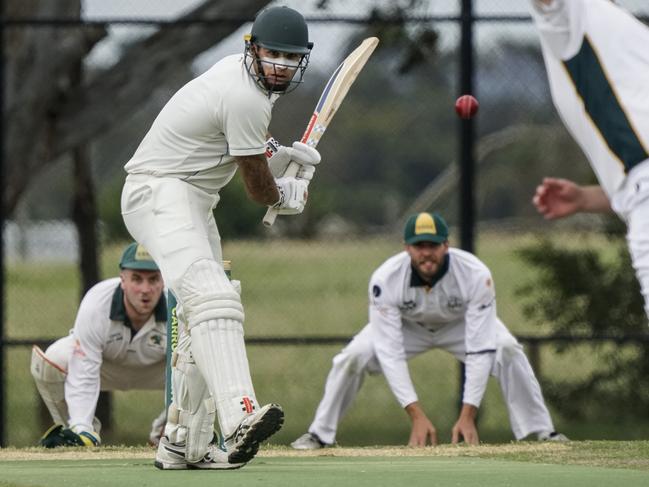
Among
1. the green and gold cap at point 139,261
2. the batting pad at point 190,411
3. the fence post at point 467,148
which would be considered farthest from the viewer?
the fence post at point 467,148

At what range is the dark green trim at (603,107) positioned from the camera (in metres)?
4.95

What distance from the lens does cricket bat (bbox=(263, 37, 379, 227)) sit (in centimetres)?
640

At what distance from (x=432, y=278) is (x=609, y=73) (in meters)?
3.89

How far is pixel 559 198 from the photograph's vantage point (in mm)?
5109

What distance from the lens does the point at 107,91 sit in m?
10.6

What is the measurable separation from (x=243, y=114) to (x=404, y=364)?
343 centimetres

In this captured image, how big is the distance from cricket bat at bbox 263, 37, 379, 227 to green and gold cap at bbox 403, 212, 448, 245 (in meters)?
1.74

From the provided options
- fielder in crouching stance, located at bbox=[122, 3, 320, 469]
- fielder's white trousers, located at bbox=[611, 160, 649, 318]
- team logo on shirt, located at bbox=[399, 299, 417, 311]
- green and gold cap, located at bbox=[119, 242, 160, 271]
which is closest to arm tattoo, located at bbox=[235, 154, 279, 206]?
fielder in crouching stance, located at bbox=[122, 3, 320, 469]

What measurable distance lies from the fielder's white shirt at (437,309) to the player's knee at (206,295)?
310cm

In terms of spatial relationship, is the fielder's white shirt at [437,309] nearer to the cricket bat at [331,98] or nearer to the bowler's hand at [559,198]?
the cricket bat at [331,98]

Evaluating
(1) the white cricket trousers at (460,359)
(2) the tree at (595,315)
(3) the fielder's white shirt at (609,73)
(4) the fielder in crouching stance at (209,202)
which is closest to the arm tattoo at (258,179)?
(4) the fielder in crouching stance at (209,202)

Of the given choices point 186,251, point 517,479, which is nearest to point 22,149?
point 186,251

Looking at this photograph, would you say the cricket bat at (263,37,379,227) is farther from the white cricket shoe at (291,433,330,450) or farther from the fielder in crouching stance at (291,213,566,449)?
the white cricket shoe at (291,433,330,450)

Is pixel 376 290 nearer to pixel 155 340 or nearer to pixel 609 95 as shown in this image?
pixel 155 340
